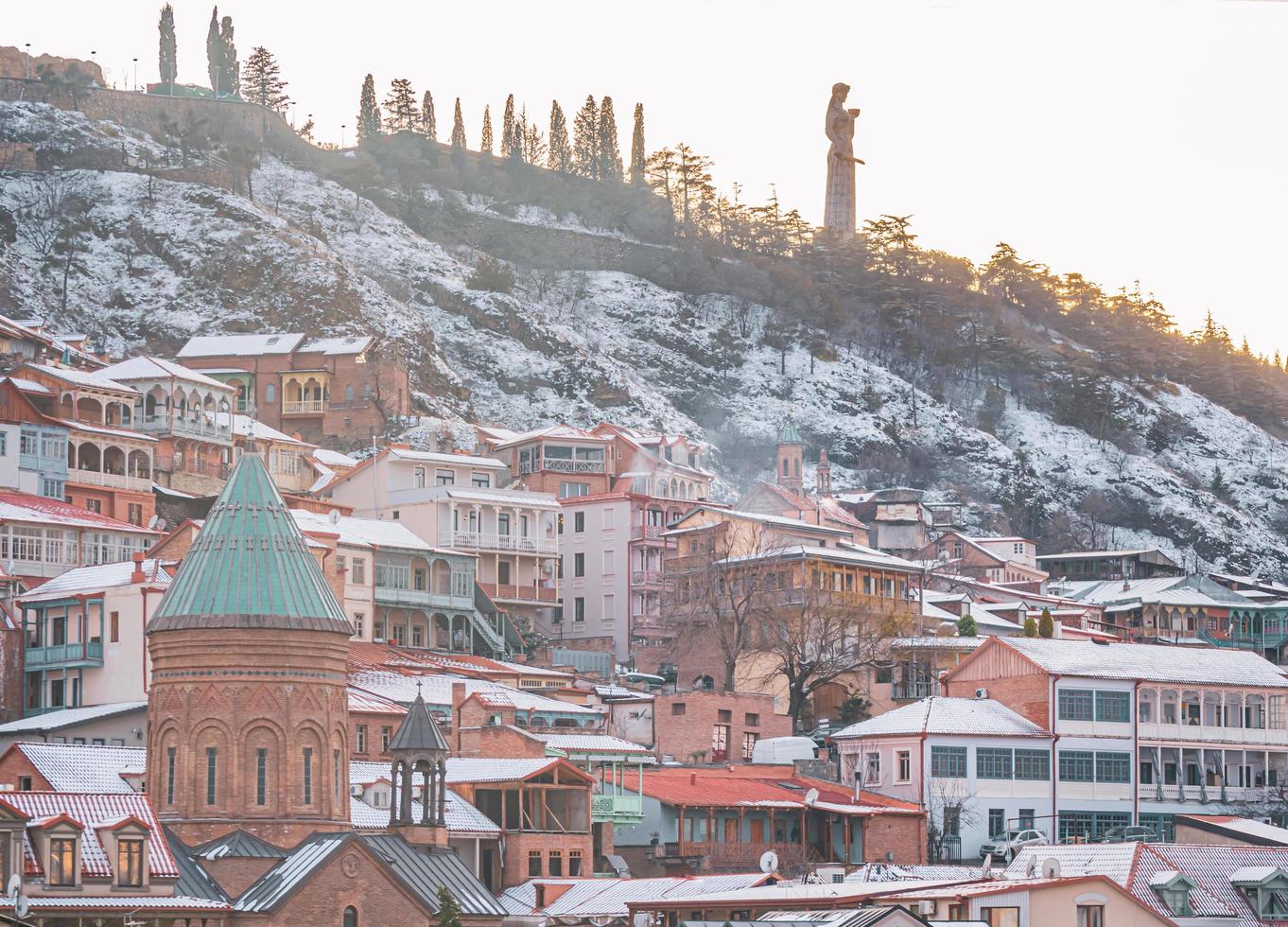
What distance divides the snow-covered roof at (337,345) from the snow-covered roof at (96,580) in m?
48.3

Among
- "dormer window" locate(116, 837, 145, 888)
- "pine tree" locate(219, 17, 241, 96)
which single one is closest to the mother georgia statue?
"pine tree" locate(219, 17, 241, 96)

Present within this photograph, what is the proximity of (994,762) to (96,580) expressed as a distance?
2684 centimetres

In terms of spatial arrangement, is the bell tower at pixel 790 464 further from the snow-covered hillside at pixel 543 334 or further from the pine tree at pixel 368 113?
the pine tree at pixel 368 113

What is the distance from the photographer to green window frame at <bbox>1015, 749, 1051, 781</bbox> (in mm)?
75062

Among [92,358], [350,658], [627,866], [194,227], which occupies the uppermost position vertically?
[194,227]

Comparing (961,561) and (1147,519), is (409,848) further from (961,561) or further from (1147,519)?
(1147,519)

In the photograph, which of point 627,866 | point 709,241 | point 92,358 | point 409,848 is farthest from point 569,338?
point 409,848

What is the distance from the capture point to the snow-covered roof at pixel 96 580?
71750 millimetres

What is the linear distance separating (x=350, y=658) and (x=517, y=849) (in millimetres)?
15795

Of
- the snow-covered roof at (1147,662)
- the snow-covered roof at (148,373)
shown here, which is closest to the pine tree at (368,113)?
the snow-covered roof at (148,373)

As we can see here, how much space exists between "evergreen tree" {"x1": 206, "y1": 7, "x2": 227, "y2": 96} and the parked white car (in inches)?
4845

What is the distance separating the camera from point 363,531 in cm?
8950

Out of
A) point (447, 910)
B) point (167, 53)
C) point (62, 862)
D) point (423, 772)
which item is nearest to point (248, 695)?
point (423, 772)

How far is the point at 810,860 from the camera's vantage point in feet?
228
